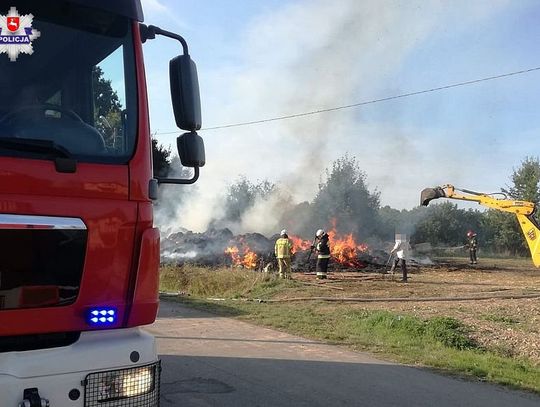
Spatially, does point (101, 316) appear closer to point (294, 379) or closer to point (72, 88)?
point (72, 88)

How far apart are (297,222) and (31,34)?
3222 cm

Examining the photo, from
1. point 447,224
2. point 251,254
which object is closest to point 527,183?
point 447,224

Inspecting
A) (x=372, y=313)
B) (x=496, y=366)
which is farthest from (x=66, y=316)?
(x=372, y=313)

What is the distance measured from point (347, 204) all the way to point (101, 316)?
1340 inches

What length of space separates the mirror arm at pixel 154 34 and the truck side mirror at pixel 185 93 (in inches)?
3.8

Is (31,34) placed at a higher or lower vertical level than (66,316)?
higher

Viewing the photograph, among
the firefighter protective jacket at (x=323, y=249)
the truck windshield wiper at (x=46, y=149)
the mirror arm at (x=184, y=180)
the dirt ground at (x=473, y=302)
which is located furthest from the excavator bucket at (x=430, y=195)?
the truck windshield wiper at (x=46, y=149)

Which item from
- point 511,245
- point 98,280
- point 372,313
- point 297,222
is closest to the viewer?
point 98,280

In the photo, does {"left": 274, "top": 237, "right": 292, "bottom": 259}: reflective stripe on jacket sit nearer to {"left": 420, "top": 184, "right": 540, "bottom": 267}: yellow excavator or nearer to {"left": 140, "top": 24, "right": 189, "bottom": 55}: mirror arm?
{"left": 420, "top": 184, "right": 540, "bottom": 267}: yellow excavator

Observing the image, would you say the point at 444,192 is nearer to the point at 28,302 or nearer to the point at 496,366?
the point at 496,366

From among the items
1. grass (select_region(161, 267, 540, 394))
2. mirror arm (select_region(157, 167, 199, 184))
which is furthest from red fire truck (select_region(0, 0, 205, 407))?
grass (select_region(161, 267, 540, 394))

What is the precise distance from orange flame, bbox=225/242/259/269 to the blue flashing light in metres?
18.3

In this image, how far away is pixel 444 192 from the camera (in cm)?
1983

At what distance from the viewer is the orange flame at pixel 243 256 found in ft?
69.7
